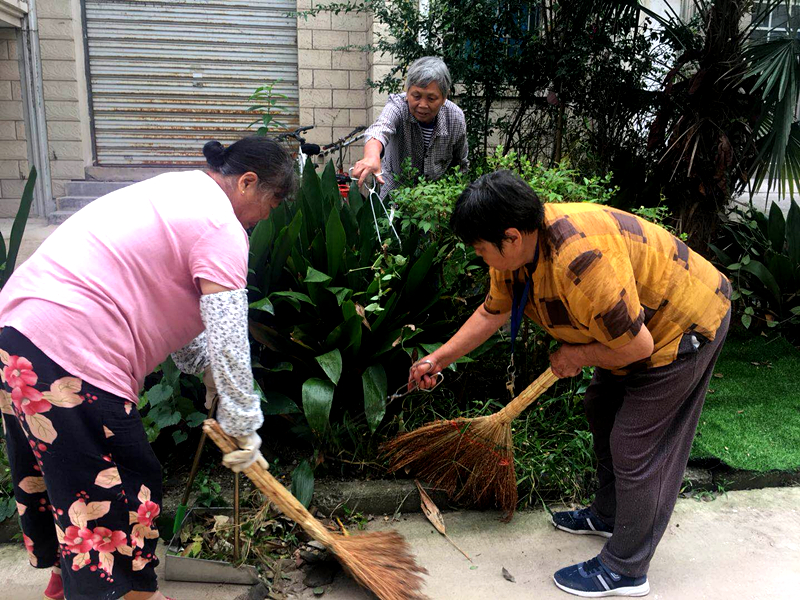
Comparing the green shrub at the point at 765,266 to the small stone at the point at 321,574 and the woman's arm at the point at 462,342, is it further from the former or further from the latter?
the small stone at the point at 321,574

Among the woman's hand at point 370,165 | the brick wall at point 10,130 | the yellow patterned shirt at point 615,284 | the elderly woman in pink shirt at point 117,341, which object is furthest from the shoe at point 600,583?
the brick wall at point 10,130

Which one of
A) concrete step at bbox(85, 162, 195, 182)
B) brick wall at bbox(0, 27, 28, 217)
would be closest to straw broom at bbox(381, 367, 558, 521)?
concrete step at bbox(85, 162, 195, 182)

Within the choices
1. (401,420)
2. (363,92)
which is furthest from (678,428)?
(363,92)

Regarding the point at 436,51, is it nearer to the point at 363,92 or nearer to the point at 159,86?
the point at 363,92

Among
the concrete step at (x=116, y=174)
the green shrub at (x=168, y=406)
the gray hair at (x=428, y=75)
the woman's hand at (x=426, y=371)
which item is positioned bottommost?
the green shrub at (x=168, y=406)

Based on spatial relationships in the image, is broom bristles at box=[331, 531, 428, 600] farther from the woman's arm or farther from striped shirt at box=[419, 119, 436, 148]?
striped shirt at box=[419, 119, 436, 148]

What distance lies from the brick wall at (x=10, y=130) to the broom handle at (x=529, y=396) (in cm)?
605

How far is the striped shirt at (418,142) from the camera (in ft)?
11.3

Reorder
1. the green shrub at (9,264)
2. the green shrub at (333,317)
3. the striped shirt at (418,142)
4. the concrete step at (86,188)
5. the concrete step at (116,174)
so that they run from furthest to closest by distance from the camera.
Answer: the concrete step at (116,174) < the concrete step at (86,188) < the striped shirt at (418,142) < the green shrub at (333,317) < the green shrub at (9,264)

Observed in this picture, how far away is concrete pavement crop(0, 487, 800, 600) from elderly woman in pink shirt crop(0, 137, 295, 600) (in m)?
0.62

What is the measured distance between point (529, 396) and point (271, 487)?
1.07 metres

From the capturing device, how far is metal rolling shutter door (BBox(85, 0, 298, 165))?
6.64 m

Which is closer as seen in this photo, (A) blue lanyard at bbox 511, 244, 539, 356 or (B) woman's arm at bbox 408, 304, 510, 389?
(A) blue lanyard at bbox 511, 244, 539, 356

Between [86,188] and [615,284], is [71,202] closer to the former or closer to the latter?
[86,188]
